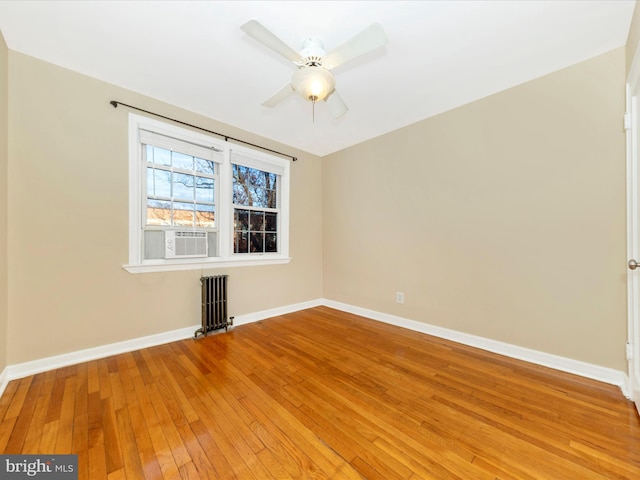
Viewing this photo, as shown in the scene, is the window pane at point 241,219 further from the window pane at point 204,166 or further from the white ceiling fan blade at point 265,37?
the white ceiling fan blade at point 265,37

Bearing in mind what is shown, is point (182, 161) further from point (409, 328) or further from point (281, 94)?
point (409, 328)

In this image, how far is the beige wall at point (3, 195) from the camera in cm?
190

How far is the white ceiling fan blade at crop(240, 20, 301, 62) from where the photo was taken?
143cm

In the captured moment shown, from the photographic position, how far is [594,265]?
2064mm

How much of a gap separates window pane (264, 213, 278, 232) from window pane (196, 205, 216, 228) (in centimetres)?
83

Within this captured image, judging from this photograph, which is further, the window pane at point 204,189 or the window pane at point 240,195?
the window pane at point 240,195

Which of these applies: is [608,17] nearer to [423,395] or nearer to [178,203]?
[423,395]

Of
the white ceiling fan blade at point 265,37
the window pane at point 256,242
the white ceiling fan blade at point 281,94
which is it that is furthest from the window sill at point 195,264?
the white ceiling fan blade at point 265,37

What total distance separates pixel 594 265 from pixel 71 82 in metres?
4.78

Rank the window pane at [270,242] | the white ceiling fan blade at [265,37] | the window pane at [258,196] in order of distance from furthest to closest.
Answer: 1. the window pane at [270,242]
2. the window pane at [258,196]
3. the white ceiling fan blade at [265,37]

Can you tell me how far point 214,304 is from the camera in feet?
9.93

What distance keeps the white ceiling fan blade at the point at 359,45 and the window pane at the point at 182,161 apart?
2049mm

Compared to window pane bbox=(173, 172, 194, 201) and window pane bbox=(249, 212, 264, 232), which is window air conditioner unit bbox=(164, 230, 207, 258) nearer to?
window pane bbox=(173, 172, 194, 201)

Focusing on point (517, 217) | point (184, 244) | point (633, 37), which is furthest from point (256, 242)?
point (633, 37)
